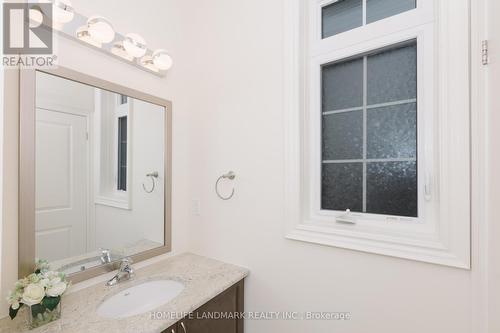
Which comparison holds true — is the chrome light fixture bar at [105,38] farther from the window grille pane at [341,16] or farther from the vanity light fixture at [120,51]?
the window grille pane at [341,16]

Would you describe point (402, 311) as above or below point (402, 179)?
below

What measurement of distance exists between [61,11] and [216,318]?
166 centimetres

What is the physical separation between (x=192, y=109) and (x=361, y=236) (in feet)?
4.53

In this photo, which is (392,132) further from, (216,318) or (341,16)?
(216,318)

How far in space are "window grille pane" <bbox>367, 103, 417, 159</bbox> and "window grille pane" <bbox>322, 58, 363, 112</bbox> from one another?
0.13 m

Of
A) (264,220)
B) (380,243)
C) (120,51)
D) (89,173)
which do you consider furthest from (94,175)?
(380,243)

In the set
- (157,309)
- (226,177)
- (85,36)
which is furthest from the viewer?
(226,177)

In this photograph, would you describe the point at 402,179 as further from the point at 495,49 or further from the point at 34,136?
the point at 34,136

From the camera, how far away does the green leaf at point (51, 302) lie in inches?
36.2

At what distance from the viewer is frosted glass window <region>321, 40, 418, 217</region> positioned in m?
1.17

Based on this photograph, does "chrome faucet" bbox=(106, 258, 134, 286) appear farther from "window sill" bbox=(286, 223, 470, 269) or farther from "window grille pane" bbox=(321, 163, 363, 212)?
"window grille pane" bbox=(321, 163, 363, 212)

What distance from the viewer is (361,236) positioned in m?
1.17

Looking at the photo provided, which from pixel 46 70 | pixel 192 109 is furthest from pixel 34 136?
pixel 192 109

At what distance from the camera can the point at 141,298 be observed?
1317 millimetres
